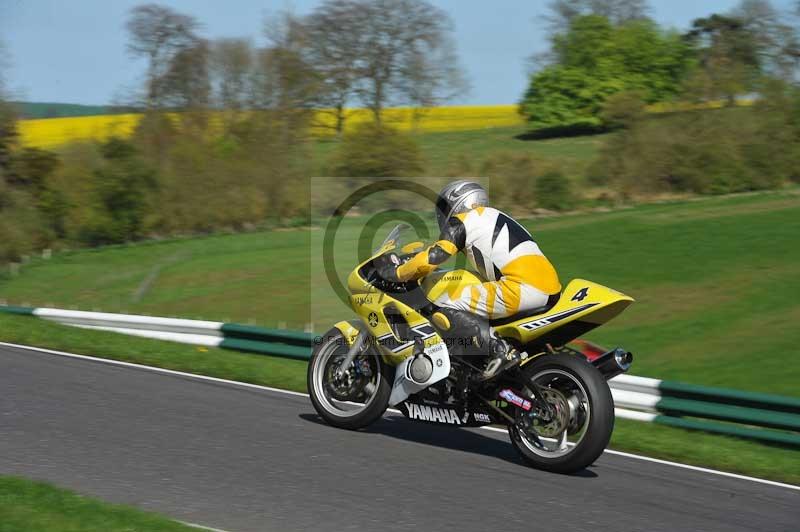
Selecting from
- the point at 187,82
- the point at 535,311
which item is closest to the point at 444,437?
the point at 535,311

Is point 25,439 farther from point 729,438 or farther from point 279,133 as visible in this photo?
point 279,133

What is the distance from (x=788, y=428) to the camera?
8.79 metres

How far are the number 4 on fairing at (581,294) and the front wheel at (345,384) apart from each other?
66.7 inches

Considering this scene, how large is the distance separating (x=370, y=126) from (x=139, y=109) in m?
10.2

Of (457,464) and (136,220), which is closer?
(457,464)

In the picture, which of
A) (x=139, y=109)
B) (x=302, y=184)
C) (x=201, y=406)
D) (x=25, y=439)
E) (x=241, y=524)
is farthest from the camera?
(x=139, y=109)

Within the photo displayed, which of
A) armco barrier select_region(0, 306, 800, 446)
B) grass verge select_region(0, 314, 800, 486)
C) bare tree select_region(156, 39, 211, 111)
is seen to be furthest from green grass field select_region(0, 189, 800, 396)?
bare tree select_region(156, 39, 211, 111)

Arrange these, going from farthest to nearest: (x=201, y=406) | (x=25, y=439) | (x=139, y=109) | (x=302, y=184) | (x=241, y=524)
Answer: (x=139, y=109) → (x=302, y=184) → (x=201, y=406) → (x=25, y=439) → (x=241, y=524)

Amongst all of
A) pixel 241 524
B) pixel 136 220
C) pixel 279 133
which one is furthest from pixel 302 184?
pixel 241 524

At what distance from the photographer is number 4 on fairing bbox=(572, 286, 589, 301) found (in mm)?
7089

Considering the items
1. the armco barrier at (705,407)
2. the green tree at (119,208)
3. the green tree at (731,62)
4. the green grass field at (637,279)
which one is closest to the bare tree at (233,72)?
the green tree at (119,208)

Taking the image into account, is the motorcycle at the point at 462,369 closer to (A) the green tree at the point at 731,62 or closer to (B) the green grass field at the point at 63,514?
(B) the green grass field at the point at 63,514

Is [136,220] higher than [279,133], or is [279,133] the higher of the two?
[279,133]

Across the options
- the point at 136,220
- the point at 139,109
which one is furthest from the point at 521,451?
the point at 139,109
